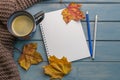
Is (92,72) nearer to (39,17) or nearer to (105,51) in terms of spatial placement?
(105,51)

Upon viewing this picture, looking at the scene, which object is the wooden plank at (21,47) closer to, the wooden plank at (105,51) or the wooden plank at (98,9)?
the wooden plank at (105,51)

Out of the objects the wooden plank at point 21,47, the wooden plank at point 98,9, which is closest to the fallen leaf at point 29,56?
the wooden plank at point 21,47

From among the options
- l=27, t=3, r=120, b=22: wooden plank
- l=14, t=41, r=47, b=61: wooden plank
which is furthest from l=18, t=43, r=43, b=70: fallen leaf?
l=27, t=3, r=120, b=22: wooden plank

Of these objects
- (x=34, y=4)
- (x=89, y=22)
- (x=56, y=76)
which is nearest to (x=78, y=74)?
(x=56, y=76)

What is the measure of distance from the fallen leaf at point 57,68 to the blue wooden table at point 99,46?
0.05ft

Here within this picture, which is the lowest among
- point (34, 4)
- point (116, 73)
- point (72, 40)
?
point (116, 73)

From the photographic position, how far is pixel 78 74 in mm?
1188

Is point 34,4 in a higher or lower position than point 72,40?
higher

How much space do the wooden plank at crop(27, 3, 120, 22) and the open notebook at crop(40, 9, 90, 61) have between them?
2cm

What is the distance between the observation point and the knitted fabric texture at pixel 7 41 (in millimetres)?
1149

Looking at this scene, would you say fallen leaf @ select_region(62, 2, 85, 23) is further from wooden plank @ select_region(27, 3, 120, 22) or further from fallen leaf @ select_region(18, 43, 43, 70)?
fallen leaf @ select_region(18, 43, 43, 70)

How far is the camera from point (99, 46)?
1.20 m

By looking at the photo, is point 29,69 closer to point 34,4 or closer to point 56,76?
point 56,76

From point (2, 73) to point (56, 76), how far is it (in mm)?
176
